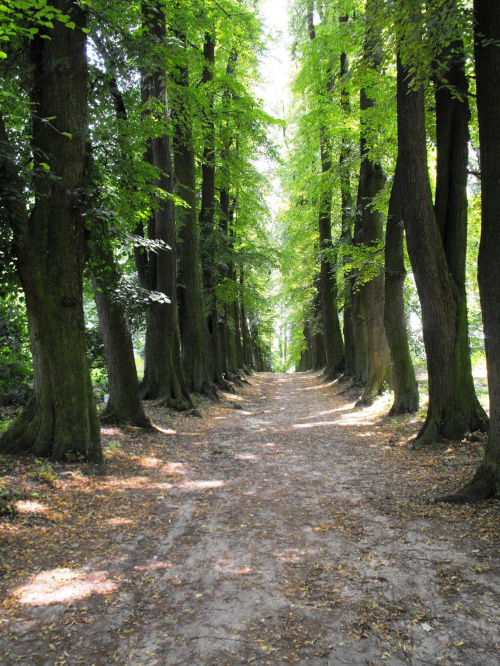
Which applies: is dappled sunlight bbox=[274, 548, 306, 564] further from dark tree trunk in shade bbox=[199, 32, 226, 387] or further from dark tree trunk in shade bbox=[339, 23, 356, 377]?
dark tree trunk in shade bbox=[199, 32, 226, 387]

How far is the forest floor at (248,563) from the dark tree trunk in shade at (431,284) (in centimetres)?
86

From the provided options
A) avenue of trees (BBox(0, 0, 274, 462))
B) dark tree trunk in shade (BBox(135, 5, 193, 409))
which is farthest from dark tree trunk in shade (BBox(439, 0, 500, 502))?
dark tree trunk in shade (BBox(135, 5, 193, 409))

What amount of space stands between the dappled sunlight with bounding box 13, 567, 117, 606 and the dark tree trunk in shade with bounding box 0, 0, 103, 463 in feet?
8.60

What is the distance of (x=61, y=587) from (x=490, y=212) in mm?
5225

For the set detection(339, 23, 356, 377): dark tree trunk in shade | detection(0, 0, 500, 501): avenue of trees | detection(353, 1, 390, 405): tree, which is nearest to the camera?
detection(0, 0, 500, 501): avenue of trees

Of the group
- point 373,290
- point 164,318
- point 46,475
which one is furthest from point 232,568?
point 373,290

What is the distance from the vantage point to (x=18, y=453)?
596cm

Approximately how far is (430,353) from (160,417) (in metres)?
6.17

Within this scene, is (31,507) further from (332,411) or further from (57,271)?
(332,411)

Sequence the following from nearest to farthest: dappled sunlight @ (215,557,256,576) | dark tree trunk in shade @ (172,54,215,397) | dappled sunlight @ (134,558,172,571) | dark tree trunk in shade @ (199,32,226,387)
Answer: dappled sunlight @ (215,557,256,576) → dappled sunlight @ (134,558,172,571) → dark tree trunk in shade @ (172,54,215,397) → dark tree trunk in shade @ (199,32,226,387)

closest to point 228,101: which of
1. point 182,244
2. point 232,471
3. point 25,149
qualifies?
point 182,244

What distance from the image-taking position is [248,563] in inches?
150

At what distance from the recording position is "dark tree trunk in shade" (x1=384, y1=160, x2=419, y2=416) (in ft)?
32.5

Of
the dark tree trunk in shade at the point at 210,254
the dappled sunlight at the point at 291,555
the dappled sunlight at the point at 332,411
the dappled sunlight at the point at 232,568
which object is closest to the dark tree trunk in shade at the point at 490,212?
the dappled sunlight at the point at 291,555
